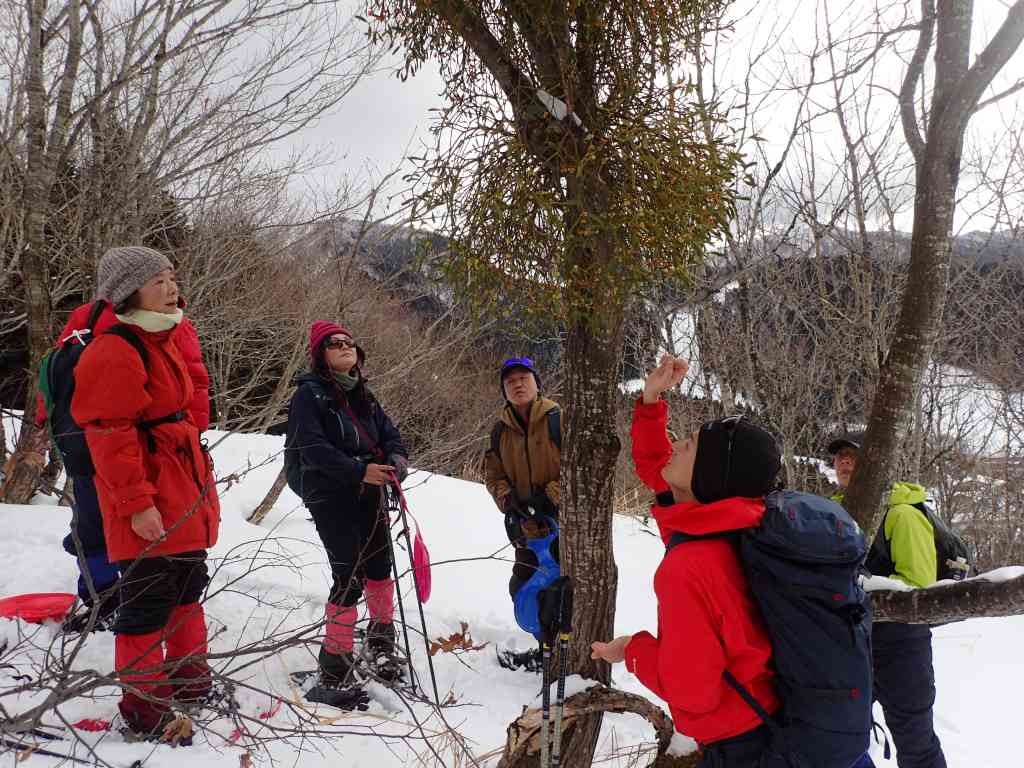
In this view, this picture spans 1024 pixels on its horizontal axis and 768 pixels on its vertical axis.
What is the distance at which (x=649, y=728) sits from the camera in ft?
11.0

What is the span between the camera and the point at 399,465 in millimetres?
3400

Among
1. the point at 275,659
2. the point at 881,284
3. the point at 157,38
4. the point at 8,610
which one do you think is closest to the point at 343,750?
the point at 275,659

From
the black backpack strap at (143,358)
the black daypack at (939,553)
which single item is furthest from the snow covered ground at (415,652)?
the black daypack at (939,553)

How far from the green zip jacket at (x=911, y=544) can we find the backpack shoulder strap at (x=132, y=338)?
308 centimetres

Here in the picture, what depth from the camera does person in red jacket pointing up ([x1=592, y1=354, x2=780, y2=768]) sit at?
1.62 m

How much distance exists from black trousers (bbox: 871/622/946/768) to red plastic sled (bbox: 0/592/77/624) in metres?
3.89

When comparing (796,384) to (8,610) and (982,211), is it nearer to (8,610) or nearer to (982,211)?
(982,211)

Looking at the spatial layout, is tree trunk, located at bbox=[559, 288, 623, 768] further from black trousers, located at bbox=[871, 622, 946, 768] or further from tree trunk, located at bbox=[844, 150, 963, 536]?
black trousers, located at bbox=[871, 622, 946, 768]

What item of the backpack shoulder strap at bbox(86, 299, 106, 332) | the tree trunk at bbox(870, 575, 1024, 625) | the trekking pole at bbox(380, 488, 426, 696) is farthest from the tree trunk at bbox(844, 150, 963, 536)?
the backpack shoulder strap at bbox(86, 299, 106, 332)

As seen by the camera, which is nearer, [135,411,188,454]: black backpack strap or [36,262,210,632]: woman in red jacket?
[135,411,188,454]: black backpack strap

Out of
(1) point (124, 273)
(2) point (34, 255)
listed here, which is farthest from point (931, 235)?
(2) point (34, 255)

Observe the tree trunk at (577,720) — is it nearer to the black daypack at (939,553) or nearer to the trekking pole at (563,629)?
the trekking pole at (563,629)

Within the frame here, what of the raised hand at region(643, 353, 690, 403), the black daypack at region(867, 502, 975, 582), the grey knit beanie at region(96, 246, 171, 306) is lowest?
the black daypack at region(867, 502, 975, 582)

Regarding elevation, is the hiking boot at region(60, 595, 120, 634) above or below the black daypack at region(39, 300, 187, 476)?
below
